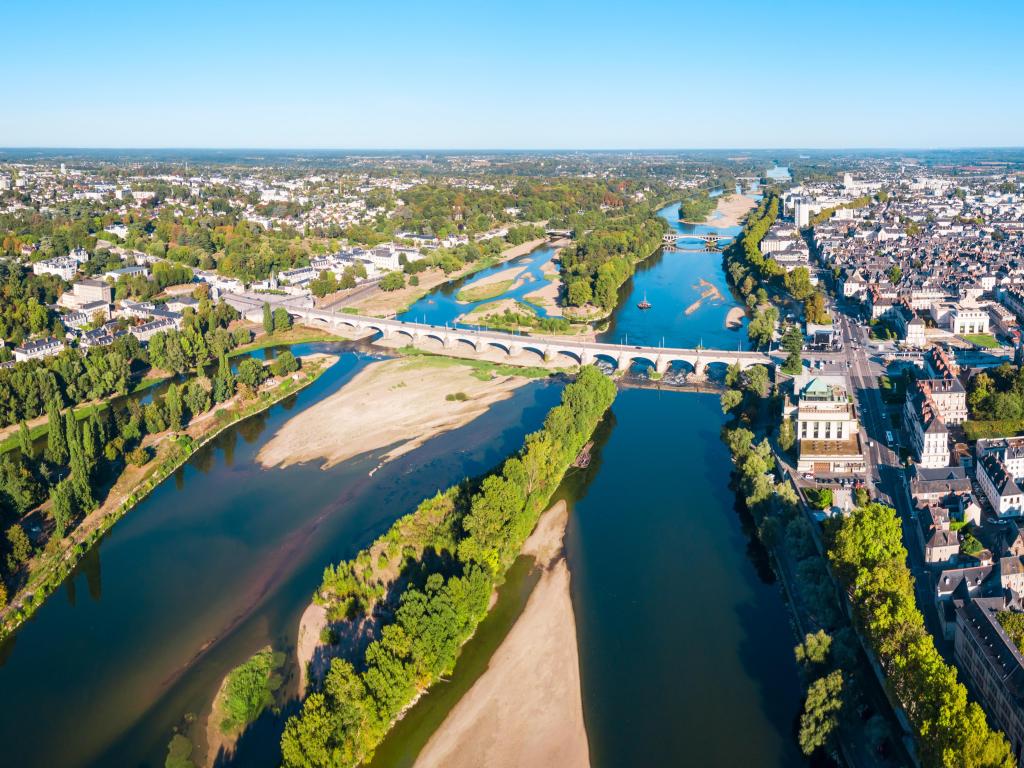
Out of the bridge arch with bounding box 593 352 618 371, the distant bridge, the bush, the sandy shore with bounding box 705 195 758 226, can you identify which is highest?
the sandy shore with bounding box 705 195 758 226

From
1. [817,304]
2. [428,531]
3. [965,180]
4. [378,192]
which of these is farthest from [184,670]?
[965,180]

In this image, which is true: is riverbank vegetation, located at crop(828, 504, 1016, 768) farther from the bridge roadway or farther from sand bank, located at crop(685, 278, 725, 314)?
sand bank, located at crop(685, 278, 725, 314)

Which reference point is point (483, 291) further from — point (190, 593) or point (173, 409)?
point (190, 593)

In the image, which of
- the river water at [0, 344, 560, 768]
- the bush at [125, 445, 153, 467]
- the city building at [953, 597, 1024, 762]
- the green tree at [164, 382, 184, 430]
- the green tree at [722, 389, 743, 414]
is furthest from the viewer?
the green tree at [722, 389, 743, 414]

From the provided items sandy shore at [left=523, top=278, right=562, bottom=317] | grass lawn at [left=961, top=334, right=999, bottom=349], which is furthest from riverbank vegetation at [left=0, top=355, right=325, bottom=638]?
grass lawn at [left=961, top=334, right=999, bottom=349]

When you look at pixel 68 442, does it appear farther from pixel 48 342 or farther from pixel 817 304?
pixel 817 304

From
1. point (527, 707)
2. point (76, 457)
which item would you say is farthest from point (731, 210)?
point (527, 707)
